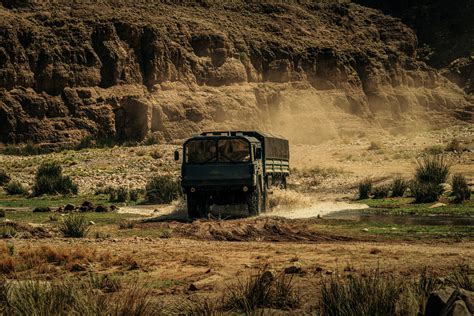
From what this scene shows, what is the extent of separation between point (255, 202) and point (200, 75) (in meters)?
55.2

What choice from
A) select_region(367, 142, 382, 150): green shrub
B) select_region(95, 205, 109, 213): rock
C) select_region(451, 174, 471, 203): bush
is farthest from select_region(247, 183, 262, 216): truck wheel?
select_region(367, 142, 382, 150): green shrub

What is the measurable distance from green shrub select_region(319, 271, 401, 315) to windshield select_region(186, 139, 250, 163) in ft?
48.1

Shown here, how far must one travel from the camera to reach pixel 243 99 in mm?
76375

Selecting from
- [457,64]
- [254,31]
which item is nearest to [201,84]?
[254,31]

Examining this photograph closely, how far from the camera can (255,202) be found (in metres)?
23.2

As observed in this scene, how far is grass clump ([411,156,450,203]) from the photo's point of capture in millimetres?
27156

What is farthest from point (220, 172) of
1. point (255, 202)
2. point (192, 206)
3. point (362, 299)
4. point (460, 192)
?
point (362, 299)

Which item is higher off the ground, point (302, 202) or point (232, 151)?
point (232, 151)

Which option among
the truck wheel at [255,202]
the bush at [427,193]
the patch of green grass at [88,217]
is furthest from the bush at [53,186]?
the bush at [427,193]

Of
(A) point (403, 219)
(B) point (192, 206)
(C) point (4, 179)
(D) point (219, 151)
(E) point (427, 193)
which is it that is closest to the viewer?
(A) point (403, 219)

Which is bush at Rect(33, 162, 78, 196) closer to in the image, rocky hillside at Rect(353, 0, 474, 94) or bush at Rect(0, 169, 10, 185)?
bush at Rect(0, 169, 10, 185)

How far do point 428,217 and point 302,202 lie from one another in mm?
6633

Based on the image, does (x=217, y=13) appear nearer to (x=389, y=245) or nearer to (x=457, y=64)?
(x=457, y=64)

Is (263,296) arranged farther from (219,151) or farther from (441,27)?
(441,27)
